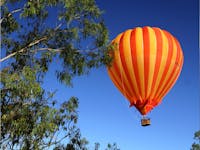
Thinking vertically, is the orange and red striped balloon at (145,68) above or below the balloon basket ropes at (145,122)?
above

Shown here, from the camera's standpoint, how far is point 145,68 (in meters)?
20.6

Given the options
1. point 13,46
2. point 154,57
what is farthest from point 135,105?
point 13,46

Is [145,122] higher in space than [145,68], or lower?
lower

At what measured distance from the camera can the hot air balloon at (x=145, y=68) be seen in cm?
2048

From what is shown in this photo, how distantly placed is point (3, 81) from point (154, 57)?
7.13m

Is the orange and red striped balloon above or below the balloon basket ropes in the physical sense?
above

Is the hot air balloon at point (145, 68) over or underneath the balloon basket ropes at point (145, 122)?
over

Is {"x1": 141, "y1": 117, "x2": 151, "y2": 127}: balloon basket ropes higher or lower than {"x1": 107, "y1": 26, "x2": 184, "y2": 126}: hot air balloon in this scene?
lower

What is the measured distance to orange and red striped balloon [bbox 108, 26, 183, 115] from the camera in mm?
20484

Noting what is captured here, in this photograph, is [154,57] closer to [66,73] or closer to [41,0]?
[66,73]

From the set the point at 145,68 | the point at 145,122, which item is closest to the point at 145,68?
the point at 145,68

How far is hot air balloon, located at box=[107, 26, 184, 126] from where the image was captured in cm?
2048

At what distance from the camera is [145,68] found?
2059 cm

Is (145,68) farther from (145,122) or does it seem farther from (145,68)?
(145,122)
